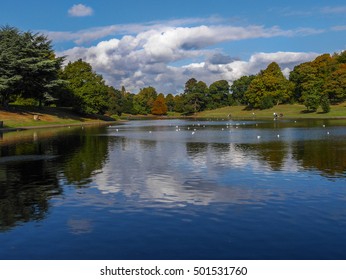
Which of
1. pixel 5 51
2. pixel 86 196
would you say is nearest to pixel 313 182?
pixel 86 196

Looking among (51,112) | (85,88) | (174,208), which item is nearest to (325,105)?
(85,88)

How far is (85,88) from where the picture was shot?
113938mm

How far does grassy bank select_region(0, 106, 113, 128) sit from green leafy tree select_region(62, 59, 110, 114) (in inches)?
134

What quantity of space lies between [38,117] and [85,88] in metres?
24.5

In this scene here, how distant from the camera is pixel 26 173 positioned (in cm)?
2612

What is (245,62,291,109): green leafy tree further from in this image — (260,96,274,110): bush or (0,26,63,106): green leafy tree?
(0,26,63,106): green leafy tree

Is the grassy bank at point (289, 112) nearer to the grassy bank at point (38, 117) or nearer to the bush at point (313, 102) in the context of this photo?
the bush at point (313, 102)

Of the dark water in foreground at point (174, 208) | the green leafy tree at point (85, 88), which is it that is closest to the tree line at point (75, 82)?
the green leafy tree at point (85, 88)

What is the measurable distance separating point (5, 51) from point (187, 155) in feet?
221

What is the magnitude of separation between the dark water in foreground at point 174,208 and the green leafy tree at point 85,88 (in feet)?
269

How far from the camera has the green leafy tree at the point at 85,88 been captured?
368 ft

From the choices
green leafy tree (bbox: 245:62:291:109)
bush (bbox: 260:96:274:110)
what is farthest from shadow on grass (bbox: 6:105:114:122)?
green leafy tree (bbox: 245:62:291:109)

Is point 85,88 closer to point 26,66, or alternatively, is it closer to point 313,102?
point 26,66

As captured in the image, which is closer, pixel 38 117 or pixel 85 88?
pixel 38 117
